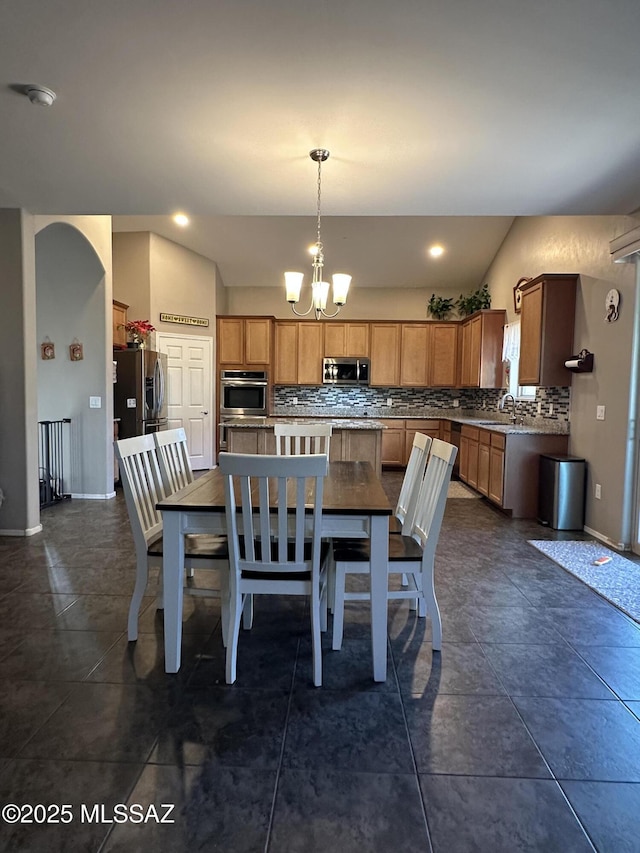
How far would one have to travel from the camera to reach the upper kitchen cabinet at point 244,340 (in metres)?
7.19

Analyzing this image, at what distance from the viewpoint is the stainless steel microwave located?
7496mm

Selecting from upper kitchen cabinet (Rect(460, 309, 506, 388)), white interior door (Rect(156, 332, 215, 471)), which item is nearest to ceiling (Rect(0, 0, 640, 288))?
upper kitchen cabinet (Rect(460, 309, 506, 388))

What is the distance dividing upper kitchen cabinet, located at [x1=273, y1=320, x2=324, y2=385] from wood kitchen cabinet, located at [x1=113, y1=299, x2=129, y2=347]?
7.92ft

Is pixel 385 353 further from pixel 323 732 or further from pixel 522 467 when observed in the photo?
pixel 323 732

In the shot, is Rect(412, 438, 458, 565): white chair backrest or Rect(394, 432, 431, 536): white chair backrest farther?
Rect(394, 432, 431, 536): white chair backrest

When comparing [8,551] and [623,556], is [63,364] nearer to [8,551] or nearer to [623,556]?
[8,551]

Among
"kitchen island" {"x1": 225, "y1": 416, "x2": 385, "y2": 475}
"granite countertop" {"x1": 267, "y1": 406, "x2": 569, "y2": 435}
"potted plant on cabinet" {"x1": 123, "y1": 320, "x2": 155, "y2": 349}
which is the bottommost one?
"kitchen island" {"x1": 225, "y1": 416, "x2": 385, "y2": 475}

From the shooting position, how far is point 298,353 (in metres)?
7.53

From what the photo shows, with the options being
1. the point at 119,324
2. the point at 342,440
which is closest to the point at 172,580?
the point at 342,440

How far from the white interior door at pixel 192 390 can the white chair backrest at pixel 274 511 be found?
5.07 meters

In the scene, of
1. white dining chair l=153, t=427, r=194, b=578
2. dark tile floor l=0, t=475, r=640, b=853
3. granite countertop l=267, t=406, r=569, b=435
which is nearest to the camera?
dark tile floor l=0, t=475, r=640, b=853

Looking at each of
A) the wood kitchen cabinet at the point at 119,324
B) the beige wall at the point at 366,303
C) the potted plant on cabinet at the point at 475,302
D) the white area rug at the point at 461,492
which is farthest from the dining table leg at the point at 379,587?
the beige wall at the point at 366,303

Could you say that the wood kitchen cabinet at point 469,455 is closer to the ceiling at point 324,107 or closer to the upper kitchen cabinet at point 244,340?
the ceiling at point 324,107

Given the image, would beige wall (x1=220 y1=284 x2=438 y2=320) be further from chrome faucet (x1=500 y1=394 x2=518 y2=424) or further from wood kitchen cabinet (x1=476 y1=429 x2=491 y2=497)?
wood kitchen cabinet (x1=476 y1=429 x2=491 y2=497)
